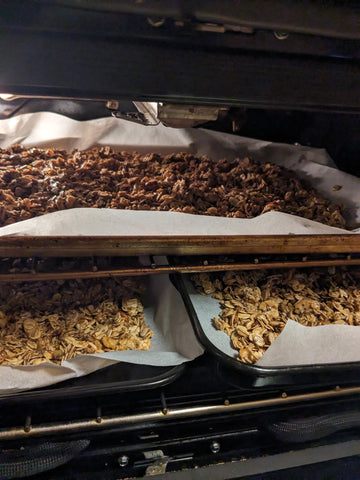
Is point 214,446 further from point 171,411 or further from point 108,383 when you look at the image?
point 108,383

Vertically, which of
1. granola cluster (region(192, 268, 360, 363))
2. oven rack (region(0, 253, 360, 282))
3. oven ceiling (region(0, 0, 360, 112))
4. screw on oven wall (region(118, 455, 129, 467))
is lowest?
screw on oven wall (region(118, 455, 129, 467))

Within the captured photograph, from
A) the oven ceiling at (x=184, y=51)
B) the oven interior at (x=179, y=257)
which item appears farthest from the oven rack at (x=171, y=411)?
the oven ceiling at (x=184, y=51)

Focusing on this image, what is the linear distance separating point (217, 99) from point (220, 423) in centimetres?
74

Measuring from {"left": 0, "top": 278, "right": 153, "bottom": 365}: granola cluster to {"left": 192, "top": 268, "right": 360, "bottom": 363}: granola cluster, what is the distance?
0.69 ft

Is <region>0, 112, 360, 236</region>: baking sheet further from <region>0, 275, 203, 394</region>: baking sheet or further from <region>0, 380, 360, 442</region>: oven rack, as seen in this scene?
<region>0, 380, 360, 442</region>: oven rack

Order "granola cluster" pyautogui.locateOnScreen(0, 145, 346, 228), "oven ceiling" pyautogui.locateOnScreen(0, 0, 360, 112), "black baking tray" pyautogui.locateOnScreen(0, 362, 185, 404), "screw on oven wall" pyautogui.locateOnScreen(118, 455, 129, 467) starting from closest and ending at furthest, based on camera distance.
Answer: "oven ceiling" pyautogui.locateOnScreen(0, 0, 360, 112), "black baking tray" pyautogui.locateOnScreen(0, 362, 185, 404), "screw on oven wall" pyautogui.locateOnScreen(118, 455, 129, 467), "granola cluster" pyautogui.locateOnScreen(0, 145, 346, 228)

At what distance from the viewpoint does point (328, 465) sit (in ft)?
3.30

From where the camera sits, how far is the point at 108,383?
723 mm

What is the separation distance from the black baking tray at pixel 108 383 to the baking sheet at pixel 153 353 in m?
0.02

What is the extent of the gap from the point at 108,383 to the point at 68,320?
0.20 metres

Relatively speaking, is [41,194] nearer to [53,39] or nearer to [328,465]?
[53,39]

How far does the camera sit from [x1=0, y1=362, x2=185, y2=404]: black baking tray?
68 centimetres

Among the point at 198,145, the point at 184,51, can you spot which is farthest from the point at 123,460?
the point at 198,145

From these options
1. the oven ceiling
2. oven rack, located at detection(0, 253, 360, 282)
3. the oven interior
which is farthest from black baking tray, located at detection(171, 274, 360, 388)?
the oven ceiling
